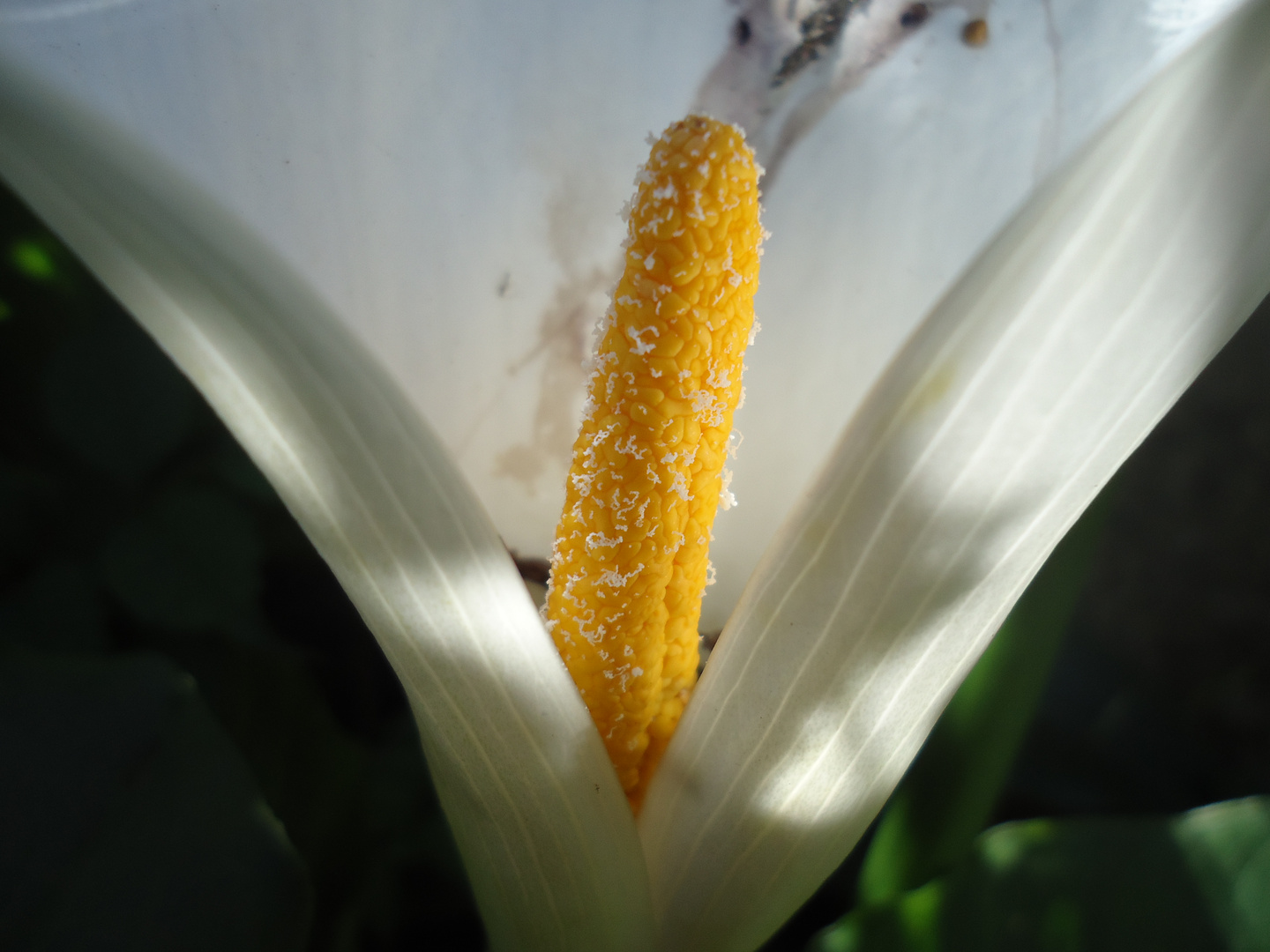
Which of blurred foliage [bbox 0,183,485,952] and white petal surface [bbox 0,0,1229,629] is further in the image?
blurred foliage [bbox 0,183,485,952]

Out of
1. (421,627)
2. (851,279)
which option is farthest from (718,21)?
(421,627)

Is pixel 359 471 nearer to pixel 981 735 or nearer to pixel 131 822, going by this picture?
pixel 131 822

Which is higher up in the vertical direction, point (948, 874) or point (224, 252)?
point (224, 252)

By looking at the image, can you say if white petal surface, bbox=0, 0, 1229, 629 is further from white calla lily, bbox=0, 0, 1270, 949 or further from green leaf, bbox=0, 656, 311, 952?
green leaf, bbox=0, 656, 311, 952

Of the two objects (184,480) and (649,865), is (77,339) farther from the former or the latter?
(649,865)

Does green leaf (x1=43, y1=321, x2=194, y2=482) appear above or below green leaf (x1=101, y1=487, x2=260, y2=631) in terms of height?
above

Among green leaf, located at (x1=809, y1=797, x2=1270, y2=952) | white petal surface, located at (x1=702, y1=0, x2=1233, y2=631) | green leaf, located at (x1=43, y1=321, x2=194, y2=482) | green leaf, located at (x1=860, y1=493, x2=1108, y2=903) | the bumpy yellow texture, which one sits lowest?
green leaf, located at (x1=809, y1=797, x2=1270, y2=952)

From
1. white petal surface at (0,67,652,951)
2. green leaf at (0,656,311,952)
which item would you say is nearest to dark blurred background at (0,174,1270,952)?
green leaf at (0,656,311,952)

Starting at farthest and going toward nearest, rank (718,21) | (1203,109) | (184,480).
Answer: (184,480), (718,21), (1203,109)
